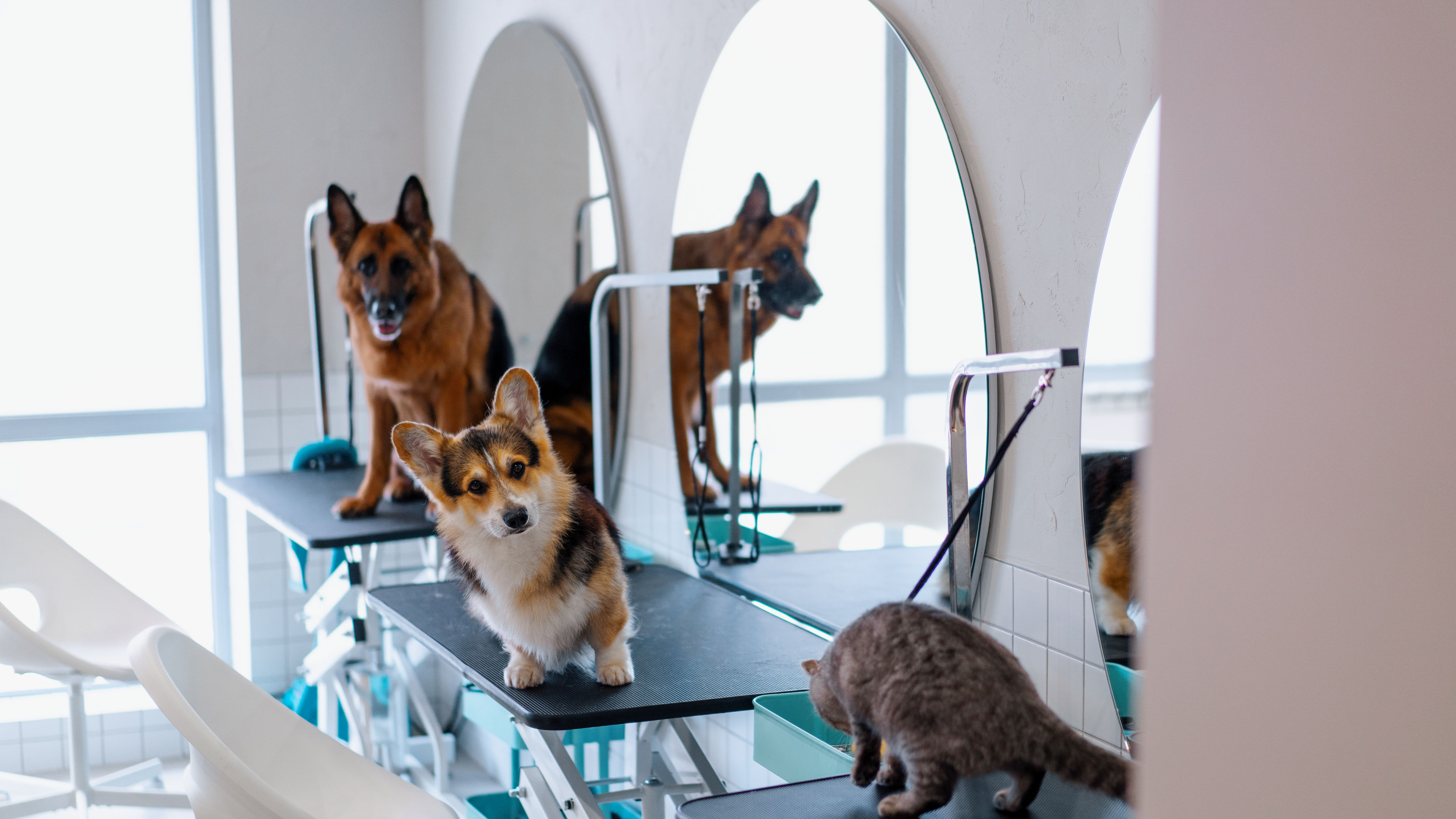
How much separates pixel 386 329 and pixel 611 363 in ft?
1.80

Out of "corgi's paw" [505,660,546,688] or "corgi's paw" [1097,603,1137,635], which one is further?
"corgi's paw" [505,660,546,688]

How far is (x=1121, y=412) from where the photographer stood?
1.23 m

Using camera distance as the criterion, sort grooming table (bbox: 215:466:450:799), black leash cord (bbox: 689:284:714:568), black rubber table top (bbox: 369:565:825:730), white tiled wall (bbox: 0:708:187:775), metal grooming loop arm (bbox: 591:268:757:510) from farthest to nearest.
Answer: white tiled wall (bbox: 0:708:187:775), grooming table (bbox: 215:466:450:799), black leash cord (bbox: 689:284:714:568), metal grooming loop arm (bbox: 591:268:757:510), black rubber table top (bbox: 369:565:825:730)

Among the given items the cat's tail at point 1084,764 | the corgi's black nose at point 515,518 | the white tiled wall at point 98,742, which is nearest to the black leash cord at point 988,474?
the cat's tail at point 1084,764

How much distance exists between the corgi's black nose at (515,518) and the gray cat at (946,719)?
0.55 meters

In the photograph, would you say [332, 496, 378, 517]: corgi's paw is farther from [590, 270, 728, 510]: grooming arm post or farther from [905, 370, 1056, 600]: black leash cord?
[905, 370, 1056, 600]: black leash cord

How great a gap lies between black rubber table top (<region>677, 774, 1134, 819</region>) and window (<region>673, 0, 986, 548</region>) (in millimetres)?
512

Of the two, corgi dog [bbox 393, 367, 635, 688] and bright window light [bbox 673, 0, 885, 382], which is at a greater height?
bright window light [bbox 673, 0, 885, 382]

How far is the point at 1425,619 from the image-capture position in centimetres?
41

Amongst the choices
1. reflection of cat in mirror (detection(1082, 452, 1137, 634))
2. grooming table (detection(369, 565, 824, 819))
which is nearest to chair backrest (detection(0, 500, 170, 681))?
grooming table (detection(369, 565, 824, 819))

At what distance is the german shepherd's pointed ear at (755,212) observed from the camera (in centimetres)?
201

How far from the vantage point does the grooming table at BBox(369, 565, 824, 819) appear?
146 cm

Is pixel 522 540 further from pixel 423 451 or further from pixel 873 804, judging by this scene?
pixel 873 804

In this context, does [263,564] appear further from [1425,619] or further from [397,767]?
[1425,619]
